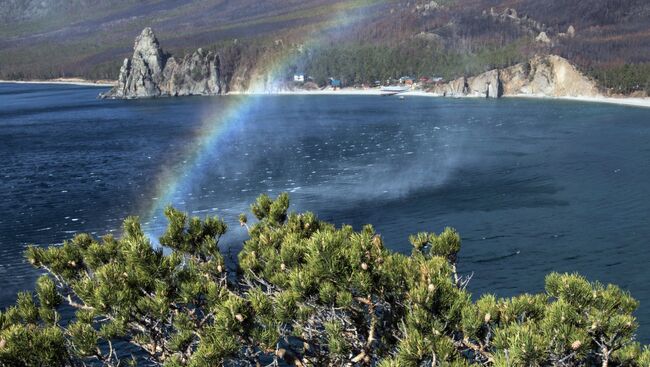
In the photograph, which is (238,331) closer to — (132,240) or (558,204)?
(132,240)

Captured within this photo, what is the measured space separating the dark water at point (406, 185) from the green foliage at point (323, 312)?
99.0 feet

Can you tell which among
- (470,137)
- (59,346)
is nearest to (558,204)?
(470,137)

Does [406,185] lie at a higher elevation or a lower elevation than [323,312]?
lower

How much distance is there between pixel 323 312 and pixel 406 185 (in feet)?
236

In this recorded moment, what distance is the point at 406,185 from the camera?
294 feet

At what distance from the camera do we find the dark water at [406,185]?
59.4m

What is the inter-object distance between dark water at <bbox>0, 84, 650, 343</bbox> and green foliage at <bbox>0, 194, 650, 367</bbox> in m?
30.2

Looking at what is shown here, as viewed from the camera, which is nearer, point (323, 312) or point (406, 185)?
point (323, 312)

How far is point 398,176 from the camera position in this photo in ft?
318

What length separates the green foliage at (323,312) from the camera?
47.0 ft

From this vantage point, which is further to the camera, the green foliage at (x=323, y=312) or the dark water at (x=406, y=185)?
the dark water at (x=406, y=185)

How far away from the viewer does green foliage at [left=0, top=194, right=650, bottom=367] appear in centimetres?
1431

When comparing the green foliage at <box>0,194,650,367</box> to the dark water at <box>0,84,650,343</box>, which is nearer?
the green foliage at <box>0,194,650,367</box>

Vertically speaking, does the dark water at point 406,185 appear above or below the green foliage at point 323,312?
below
